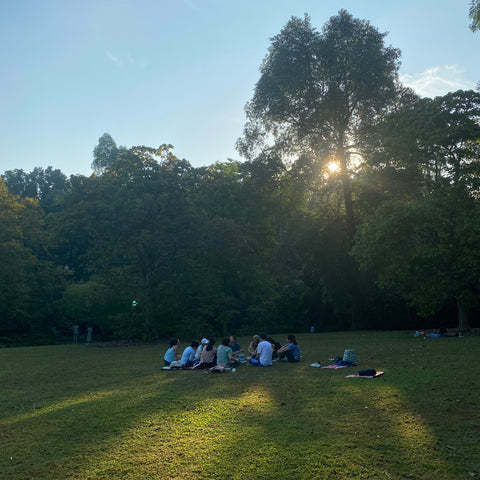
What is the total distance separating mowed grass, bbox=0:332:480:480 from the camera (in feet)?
19.1

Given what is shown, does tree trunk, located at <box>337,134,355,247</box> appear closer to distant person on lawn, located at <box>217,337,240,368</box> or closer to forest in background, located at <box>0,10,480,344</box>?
forest in background, located at <box>0,10,480,344</box>

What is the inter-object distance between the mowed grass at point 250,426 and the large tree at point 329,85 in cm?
2680

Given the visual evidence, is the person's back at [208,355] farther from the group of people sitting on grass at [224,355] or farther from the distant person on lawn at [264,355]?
the distant person on lawn at [264,355]

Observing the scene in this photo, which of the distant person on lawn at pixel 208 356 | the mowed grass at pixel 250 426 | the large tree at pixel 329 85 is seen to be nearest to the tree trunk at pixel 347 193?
the large tree at pixel 329 85

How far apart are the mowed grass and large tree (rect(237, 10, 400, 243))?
26.8m

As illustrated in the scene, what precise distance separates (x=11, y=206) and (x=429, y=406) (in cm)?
3578

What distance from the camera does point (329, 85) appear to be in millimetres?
35844

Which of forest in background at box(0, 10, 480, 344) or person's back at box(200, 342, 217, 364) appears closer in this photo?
person's back at box(200, 342, 217, 364)

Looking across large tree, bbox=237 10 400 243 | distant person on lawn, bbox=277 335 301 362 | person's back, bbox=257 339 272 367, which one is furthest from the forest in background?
person's back, bbox=257 339 272 367

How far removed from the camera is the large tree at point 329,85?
34719 mm

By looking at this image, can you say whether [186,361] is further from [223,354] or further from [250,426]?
[250,426]

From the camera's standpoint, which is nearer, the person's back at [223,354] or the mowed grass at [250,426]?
the mowed grass at [250,426]

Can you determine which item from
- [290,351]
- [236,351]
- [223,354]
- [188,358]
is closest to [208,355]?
[223,354]

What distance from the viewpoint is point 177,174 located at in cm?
3066
